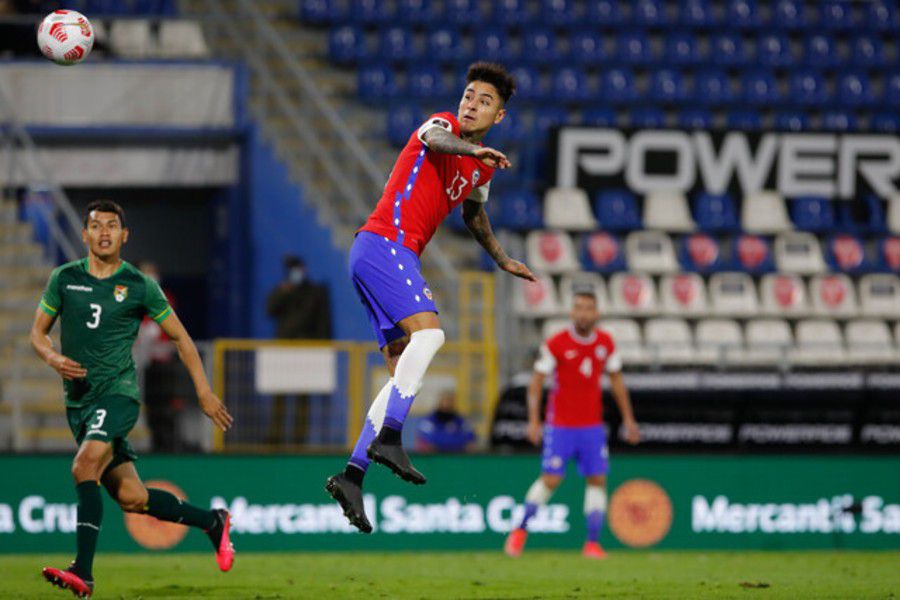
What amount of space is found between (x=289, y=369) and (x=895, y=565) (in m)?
6.04

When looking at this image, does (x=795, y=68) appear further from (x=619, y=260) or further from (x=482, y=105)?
(x=482, y=105)

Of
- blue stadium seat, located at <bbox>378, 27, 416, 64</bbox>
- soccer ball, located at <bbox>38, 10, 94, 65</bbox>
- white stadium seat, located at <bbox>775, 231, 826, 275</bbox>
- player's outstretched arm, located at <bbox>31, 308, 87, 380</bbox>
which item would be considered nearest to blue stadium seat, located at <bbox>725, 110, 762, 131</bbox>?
white stadium seat, located at <bbox>775, 231, 826, 275</bbox>

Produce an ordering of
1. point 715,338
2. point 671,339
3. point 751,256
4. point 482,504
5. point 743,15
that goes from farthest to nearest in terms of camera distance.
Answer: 1. point 743,15
2. point 751,256
3. point 715,338
4. point 671,339
5. point 482,504

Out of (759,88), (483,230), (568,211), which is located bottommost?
(483,230)

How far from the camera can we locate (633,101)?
21.1 m

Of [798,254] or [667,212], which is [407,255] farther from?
[798,254]

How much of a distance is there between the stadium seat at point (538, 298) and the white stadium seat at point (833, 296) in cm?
346

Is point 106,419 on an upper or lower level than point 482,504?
upper

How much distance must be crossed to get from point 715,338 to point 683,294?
698 millimetres

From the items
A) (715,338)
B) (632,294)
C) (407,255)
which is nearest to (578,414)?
(632,294)

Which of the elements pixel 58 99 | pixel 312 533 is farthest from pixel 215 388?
pixel 58 99

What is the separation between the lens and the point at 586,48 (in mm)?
21234

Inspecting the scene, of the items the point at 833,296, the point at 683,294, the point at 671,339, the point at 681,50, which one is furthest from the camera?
the point at 681,50

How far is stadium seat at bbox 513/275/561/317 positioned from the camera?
1839 centimetres
